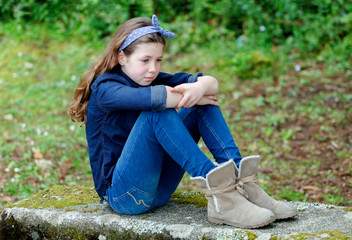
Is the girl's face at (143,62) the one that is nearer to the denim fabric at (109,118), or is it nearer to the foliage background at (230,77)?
the denim fabric at (109,118)

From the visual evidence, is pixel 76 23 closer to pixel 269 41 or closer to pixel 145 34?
pixel 269 41

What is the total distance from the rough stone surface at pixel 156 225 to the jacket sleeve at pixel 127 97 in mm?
676

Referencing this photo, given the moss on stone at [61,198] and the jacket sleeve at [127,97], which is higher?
the jacket sleeve at [127,97]

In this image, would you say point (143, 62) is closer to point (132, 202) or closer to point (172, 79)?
point (172, 79)

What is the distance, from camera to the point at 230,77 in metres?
6.33

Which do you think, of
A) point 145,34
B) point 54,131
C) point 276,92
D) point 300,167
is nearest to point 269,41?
point 276,92

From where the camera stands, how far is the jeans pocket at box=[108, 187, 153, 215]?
2422mm

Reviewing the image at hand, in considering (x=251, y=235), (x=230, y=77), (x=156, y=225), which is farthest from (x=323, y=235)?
(x=230, y=77)

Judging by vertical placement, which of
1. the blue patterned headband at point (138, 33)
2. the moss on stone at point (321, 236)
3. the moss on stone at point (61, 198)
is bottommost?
the moss on stone at point (61, 198)

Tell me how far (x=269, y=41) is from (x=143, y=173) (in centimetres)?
531

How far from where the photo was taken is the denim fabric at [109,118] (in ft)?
7.65

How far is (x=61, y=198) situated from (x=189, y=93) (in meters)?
1.27

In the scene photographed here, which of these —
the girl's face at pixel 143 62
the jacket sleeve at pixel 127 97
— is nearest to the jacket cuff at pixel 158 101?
the jacket sleeve at pixel 127 97

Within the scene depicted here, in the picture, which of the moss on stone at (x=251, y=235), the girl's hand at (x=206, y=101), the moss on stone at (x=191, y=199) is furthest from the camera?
the moss on stone at (x=191, y=199)
